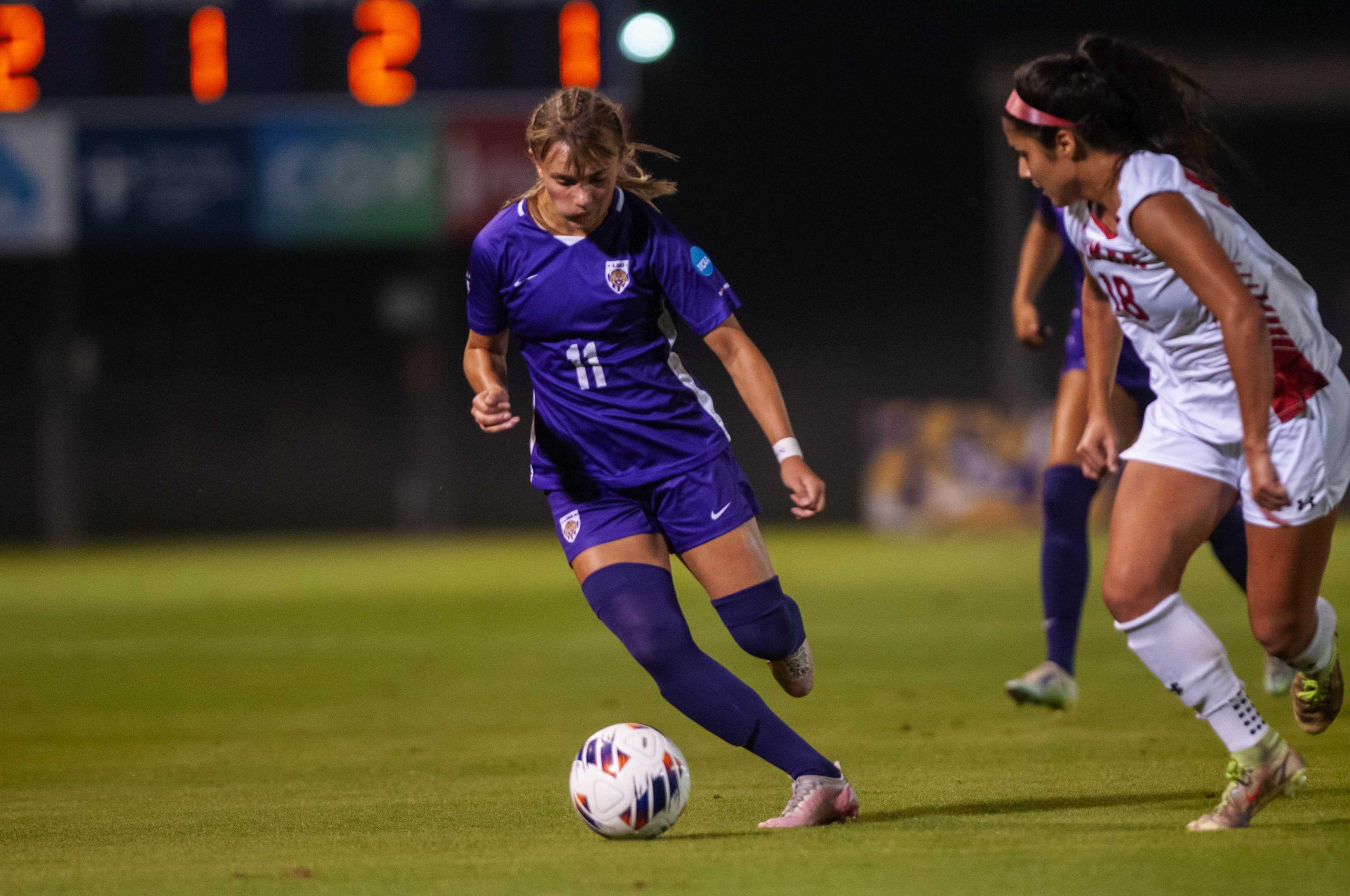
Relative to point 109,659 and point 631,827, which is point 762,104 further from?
point 631,827

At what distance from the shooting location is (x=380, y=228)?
18547 millimetres

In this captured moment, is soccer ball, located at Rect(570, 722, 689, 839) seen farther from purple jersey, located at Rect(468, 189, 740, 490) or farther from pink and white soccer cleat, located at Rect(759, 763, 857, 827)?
purple jersey, located at Rect(468, 189, 740, 490)

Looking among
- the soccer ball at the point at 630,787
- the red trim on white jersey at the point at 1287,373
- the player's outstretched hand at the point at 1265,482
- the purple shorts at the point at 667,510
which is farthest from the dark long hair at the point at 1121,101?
the soccer ball at the point at 630,787

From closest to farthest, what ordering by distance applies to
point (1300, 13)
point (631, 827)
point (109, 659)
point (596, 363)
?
point (631, 827)
point (596, 363)
point (109, 659)
point (1300, 13)

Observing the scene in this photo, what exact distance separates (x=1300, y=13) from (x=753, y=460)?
9.21 meters

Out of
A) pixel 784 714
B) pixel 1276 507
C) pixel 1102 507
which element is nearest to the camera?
pixel 1276 507

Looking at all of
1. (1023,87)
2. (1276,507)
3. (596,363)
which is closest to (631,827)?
(596,363)

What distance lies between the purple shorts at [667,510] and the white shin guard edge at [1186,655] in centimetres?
103

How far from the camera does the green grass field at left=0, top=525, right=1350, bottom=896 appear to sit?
12.0 feet

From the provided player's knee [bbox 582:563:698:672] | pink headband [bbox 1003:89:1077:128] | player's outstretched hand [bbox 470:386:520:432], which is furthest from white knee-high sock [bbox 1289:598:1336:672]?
player's outstretched hand [bbox 470:386:520:432]

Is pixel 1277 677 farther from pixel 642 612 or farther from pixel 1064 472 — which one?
pixel 642 612

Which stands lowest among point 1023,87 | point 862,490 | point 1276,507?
point 862,490

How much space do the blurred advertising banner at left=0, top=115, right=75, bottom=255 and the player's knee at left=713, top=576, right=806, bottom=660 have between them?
15.1m

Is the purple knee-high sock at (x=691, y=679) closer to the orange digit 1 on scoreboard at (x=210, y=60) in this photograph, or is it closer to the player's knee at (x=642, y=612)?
the player's knee at (x=642, y=612)
